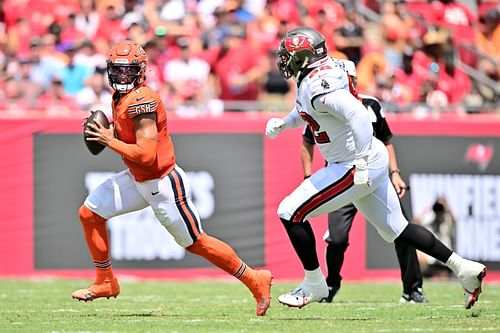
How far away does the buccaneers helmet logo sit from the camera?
698cm

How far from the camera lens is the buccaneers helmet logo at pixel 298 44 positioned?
22.9 ft

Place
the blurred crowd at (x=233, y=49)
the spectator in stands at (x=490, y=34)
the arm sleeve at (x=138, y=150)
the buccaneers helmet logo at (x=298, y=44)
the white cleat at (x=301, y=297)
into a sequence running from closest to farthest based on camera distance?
the arm sleeve at (x=138, y=150), the buccaneers helmet logo at (x=298, y=44), the white cleat at (x=301, y=297), the blurred crowd at (x=233, y=49), the spectator in stands at (x=490, y=34)

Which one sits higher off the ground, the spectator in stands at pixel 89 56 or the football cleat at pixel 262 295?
the football cleat at pixel 262 295

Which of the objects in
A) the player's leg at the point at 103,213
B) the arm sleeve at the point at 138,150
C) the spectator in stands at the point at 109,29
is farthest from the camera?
the spectator in stands at the point at 109,29

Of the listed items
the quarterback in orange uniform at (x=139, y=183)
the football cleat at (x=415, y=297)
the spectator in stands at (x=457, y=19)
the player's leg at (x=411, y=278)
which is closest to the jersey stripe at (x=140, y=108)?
the quarterback in orange uniform at (x=139, y=183)

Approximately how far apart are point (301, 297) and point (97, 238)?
1.50 metres

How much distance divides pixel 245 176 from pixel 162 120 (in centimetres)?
452

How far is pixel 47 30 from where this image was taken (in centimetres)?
1392

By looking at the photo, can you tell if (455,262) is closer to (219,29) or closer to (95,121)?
(95,121)

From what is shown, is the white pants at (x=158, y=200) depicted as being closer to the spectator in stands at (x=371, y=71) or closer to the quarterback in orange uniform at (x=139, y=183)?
the quarterback in orange uniform at (x=139, y=183)

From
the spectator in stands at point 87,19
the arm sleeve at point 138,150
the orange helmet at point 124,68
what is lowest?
the spectator in stands at point 87,19

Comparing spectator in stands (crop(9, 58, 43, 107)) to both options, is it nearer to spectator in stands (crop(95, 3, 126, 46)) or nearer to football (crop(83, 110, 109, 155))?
spectator in stands (crop(95, 3, 126, 46))

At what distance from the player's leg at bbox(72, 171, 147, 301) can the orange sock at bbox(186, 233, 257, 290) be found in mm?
501

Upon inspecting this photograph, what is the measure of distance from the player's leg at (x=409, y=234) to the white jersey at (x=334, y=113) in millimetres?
389
